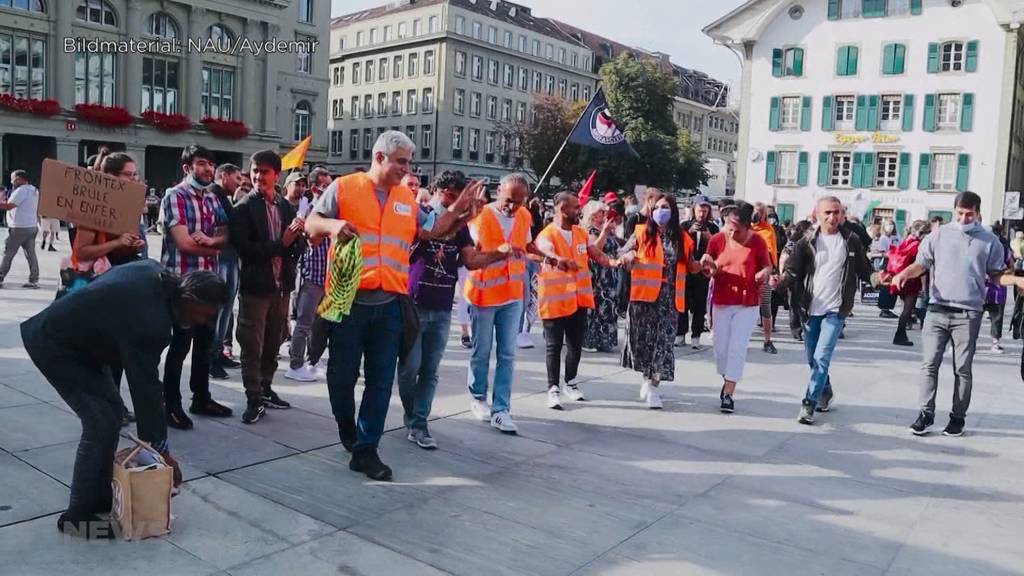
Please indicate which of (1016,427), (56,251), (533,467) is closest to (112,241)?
(533,467)

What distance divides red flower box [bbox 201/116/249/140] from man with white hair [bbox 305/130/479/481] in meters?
46.1

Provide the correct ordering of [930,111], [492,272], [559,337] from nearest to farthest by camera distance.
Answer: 1. [492,272]
2. [559,337]
3. [930,111]

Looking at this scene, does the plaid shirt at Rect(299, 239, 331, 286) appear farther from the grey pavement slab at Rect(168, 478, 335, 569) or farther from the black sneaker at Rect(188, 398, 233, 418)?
the grey pavement slab at Rect(168, 478, 335, 569)

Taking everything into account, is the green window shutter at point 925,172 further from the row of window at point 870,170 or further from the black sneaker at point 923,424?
the black sneaker at point 923,424

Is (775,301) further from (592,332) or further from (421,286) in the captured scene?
(421,286)

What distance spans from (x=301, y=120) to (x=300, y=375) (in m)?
50.3

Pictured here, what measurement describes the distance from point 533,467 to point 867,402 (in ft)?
13.9

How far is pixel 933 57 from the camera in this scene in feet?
128

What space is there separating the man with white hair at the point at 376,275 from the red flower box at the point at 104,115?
43542 mm

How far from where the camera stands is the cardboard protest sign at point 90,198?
5305mm

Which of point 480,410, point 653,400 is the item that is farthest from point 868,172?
point 480,410

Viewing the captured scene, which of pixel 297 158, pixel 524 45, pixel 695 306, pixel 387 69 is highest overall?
pixel 524 45

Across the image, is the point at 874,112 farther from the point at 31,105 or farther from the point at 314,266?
the point at 31,105

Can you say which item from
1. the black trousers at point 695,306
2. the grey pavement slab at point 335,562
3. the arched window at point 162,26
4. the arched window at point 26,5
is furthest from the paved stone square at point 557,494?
the arched window at point 162,26
